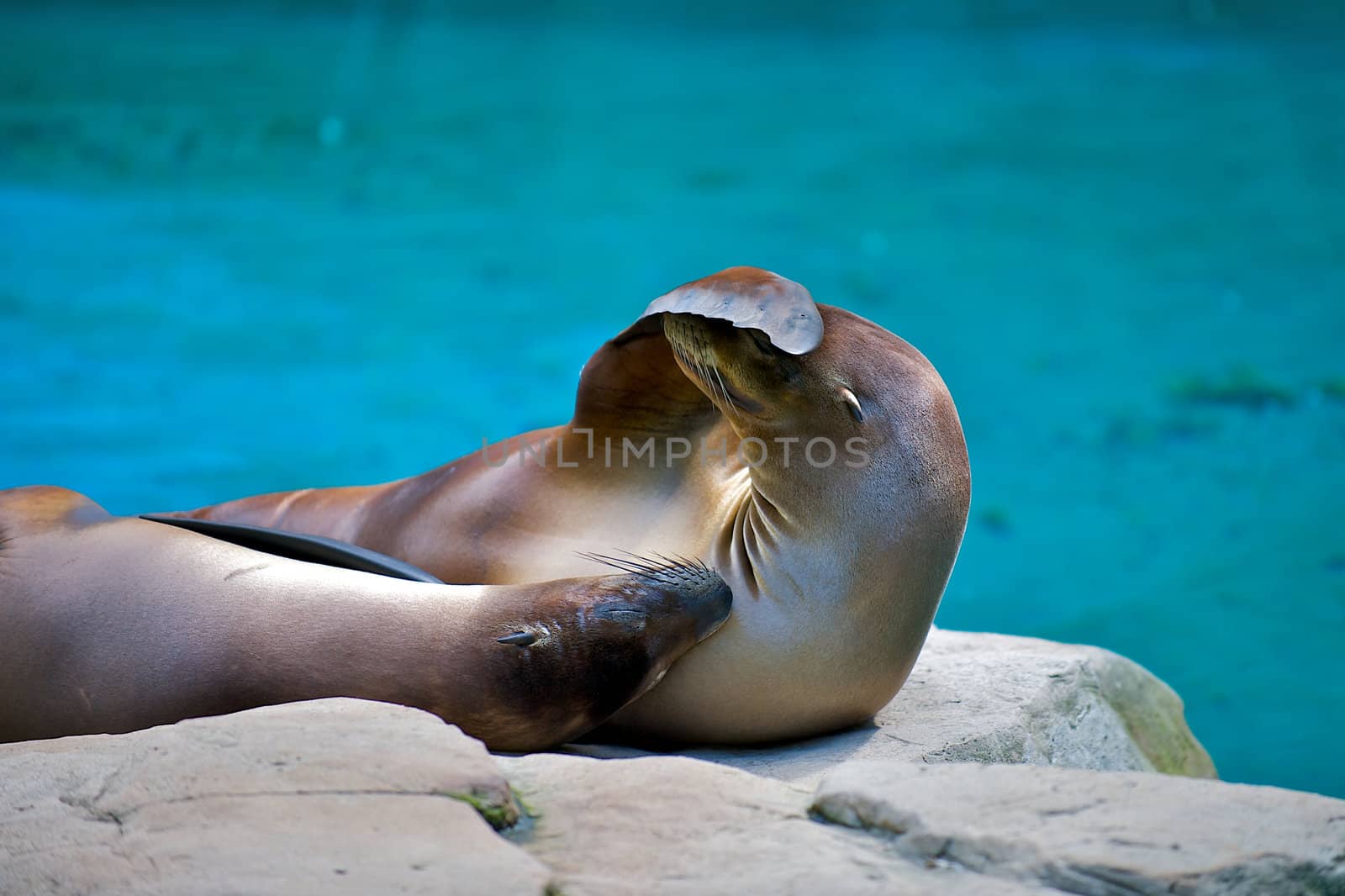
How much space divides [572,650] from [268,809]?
60 cm

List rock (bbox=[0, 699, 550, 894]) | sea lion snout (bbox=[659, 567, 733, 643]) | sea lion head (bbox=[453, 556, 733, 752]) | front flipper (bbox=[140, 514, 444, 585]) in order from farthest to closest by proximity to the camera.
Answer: front flipper (bbox=[140, 514, 444, 585]), sea lion snout (bbox=[659, 567, 733, 643]), sea lion head (bbox=[453, 556, 733, 752]), rock (bbox=[0, 699, 550, 894])

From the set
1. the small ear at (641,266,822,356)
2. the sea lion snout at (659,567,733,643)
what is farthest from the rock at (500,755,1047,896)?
the small ear at (641,266,822,356)

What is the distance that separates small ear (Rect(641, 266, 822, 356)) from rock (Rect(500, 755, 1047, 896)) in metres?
0.76

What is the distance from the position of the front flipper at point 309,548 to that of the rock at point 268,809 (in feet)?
1.58

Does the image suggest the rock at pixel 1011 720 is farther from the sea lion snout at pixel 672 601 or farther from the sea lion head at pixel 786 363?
the sea lion head at pixel 786 363

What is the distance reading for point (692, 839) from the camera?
1.43 metres

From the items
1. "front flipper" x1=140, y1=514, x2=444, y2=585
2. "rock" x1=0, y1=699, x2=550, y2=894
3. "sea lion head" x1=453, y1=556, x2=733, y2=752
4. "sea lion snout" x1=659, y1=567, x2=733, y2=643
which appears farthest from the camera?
"front flipper" x1=140, y1=514, x2=444, y2=585

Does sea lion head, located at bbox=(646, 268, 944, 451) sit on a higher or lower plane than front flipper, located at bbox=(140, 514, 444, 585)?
higher

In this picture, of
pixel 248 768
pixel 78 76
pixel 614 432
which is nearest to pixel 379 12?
pixel 78 76

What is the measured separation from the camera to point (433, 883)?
1.25m

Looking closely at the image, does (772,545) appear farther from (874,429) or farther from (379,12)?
(379,12)

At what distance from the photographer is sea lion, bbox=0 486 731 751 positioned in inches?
76.7

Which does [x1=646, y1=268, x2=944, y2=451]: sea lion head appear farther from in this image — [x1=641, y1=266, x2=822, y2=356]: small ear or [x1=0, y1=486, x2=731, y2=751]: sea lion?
[x1=0, y1=486, x2=731, y2=751]: sea lion

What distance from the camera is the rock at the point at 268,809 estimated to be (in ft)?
4.25
